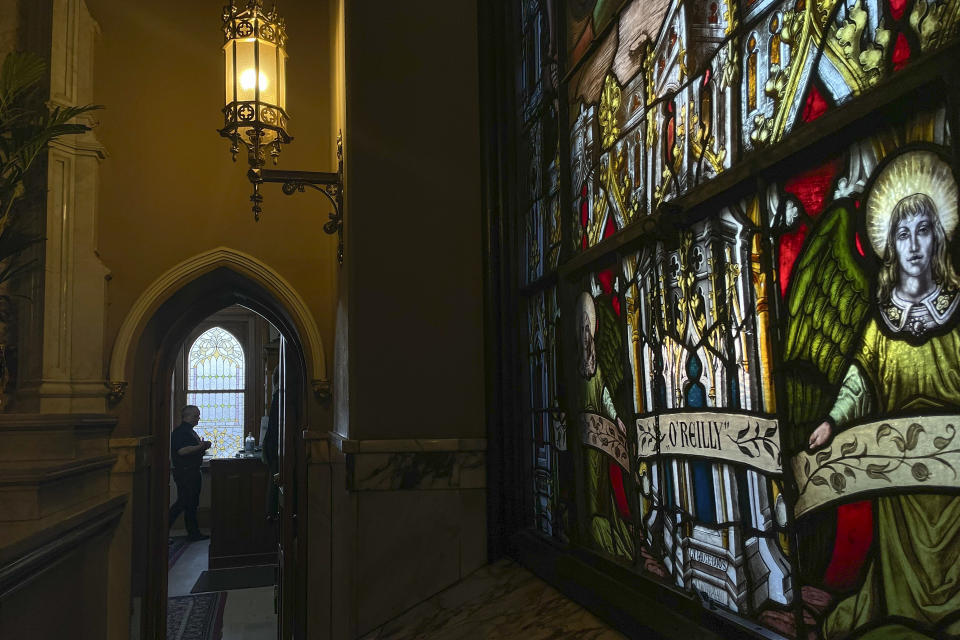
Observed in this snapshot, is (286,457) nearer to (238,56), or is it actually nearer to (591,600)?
(238,56)

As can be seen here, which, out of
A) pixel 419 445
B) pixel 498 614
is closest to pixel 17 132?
pixel 419 445

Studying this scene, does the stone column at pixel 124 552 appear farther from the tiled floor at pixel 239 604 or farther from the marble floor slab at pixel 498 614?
the marble floor slab at pixel 498 614

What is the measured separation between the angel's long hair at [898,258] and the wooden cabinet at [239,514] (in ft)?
24.3

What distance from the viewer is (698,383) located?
117cm

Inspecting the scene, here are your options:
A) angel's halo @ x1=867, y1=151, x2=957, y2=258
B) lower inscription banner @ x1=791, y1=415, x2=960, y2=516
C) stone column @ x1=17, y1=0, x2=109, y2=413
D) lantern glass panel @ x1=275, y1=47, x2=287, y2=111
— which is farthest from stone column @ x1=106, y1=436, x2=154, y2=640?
angel's halo @ x1=867, y1=151, x2=957, y2=258

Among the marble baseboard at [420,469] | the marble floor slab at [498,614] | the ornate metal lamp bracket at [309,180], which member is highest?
the ornate metal lamp bracket at [309,180]

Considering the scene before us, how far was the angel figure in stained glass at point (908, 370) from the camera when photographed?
0.71 metres

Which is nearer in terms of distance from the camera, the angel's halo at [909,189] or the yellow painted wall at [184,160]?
the angel's halo at [909,189]

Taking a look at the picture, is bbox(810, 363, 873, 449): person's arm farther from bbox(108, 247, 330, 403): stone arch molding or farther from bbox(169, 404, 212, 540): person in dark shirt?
bbox(169, 404, 212, 540): person in dark shirt

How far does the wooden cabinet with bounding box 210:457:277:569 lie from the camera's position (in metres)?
7.46

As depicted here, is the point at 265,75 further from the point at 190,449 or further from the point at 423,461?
the point at 190,449

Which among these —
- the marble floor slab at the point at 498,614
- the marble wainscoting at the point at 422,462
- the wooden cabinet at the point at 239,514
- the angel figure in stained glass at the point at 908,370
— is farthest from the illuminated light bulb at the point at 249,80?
the wooden cabinet at the point at 239,514

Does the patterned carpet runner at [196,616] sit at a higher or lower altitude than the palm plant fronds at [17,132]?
lower

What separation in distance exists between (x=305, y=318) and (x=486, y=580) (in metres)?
2.79
